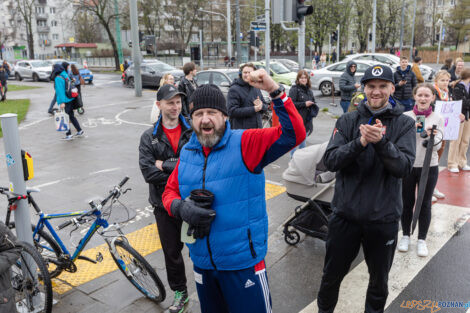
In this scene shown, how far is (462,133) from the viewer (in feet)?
25.7

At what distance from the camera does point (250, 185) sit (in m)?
2.62

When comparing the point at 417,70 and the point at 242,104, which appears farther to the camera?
the point at 417,70

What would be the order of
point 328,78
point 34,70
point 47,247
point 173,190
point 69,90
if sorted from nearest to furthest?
point 173,190
point 47,247
point 69,90
point 328,78
point 34,70

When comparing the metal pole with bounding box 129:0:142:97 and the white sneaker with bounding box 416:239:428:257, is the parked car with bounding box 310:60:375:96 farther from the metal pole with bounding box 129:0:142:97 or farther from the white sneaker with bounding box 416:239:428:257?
the white sneaker with bounding box 416:239:428:257

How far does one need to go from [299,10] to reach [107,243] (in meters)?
7.15

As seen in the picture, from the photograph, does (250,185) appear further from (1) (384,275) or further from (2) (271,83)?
(1) (384,275)

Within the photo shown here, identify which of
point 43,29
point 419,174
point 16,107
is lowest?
point 16,107

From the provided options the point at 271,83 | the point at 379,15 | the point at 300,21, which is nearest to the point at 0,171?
the point at 300,21

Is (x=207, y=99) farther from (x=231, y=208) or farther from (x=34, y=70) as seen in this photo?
(x=34, y=70)

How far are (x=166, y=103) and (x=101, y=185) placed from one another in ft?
13.6

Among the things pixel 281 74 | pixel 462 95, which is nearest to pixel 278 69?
pixel 281 74

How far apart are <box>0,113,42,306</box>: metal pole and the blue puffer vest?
183cm

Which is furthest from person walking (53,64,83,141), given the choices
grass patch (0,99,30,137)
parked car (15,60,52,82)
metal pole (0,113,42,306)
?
parked car (15,60,52,82)

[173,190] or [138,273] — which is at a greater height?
[173,190]
